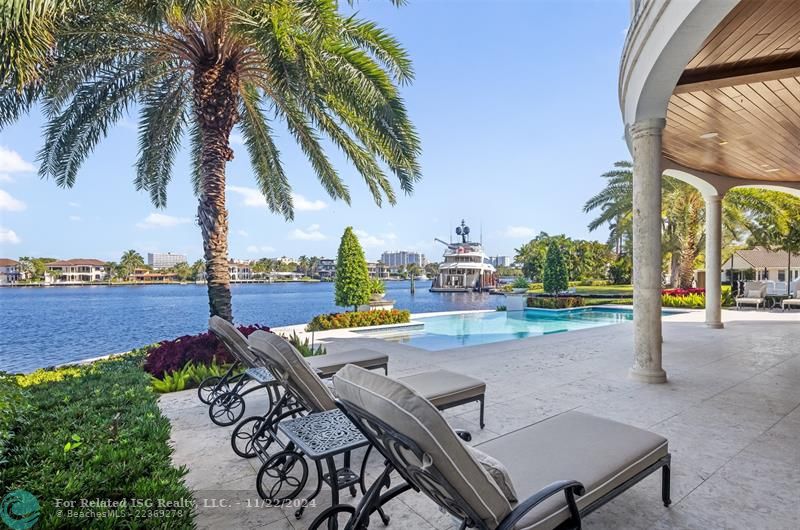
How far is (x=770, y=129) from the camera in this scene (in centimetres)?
671

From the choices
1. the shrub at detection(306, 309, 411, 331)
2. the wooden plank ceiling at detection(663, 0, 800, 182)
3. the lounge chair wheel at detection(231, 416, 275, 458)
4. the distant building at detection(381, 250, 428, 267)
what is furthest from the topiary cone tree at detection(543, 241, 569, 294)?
the distant building at detection(381, 250, 428, 267)

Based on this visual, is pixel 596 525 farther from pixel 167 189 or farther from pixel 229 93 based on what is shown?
pixel 167 189

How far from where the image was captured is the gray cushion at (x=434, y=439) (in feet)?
5.17

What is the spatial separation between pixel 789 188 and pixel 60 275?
9606 centimetres

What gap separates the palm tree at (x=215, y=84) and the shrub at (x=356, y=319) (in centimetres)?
386

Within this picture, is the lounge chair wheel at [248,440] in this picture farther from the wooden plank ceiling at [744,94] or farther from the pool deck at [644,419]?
the wooden plank ceiling at [744,94]

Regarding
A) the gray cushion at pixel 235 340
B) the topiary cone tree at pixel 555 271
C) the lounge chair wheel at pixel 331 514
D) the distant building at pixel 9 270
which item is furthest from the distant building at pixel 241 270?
the lounge chair wheel at pixel 331 514

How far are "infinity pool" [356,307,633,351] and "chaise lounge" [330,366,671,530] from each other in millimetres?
6040

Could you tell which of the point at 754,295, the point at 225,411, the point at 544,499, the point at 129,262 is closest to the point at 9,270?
the point at 129,262

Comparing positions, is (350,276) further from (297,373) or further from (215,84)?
(297,373)

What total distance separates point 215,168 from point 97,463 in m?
5.75

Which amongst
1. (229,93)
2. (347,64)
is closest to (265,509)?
(347,64)

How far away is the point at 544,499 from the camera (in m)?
1.75

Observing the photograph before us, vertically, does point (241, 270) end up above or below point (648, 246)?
below
